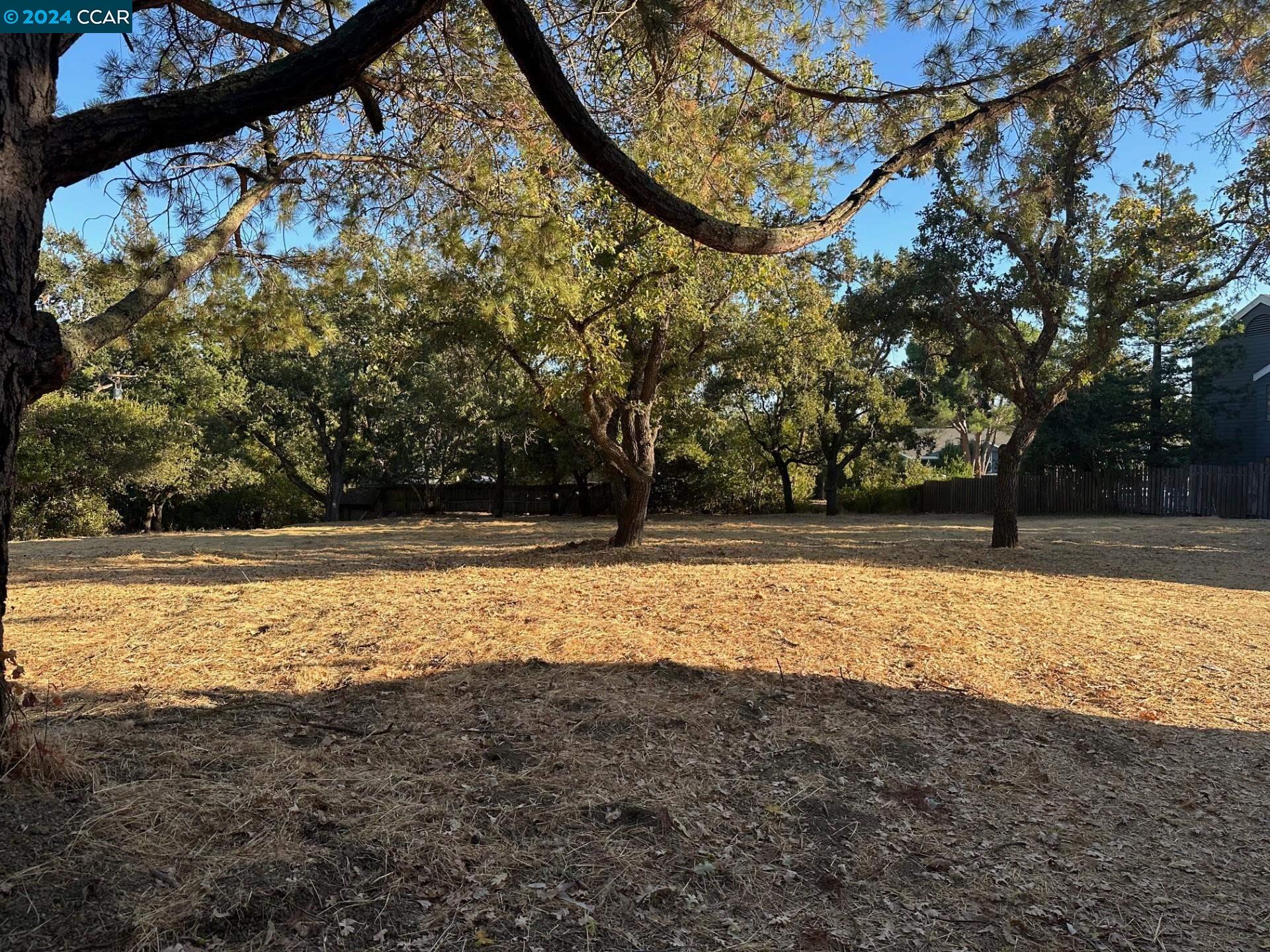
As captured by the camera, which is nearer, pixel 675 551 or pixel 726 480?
pixel 675 551

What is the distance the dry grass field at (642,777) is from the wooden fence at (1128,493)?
14.9 metres

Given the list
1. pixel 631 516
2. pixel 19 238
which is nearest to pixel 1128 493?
pixel 631 516

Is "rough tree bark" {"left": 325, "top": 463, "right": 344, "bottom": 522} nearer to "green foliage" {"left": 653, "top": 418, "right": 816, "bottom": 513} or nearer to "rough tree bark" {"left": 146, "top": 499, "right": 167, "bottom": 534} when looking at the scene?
"rough tree bark" {"left": 146, "top": 499, "right": 167, "bottom": 534}

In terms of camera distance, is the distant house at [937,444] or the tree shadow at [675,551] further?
the distant house at [937,444]

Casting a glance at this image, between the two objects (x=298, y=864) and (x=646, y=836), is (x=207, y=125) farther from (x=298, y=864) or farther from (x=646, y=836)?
(x=646, y=836)

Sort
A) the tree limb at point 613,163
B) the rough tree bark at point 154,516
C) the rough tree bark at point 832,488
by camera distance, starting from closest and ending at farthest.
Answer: the tree limb at point 613,163 → the rough tree bark at point 154,516 → the rough tree bark at point 832,488

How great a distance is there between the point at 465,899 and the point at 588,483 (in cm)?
2188

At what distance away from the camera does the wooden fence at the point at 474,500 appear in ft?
77.8

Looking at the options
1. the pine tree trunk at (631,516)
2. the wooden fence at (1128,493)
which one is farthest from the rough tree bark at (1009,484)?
the wooden fence at (1128,493)

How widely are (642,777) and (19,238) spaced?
9.23 feet

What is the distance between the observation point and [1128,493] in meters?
20.0

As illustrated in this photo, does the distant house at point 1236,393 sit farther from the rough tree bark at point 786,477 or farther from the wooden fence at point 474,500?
the wooden fence at point 474,500

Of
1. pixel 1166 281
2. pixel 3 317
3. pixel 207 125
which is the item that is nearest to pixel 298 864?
pixel 3 317

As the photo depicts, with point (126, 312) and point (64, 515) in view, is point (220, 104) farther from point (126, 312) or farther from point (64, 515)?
point (64, 515)
